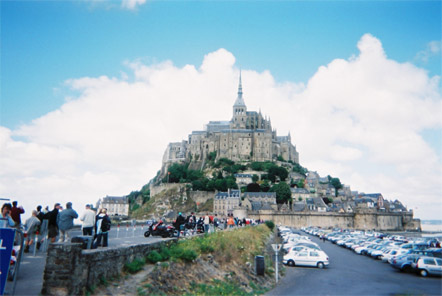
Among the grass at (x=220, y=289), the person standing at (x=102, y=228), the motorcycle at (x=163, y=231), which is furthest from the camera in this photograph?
the motorcycle at (x=163, y=231)

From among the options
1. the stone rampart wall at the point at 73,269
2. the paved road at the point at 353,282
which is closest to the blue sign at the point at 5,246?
the stone rampart wall at the point at 73,269

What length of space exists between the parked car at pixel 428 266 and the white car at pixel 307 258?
5673 millimetres

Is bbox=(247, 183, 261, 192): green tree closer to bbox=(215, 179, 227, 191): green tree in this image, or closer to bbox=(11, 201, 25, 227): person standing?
bbox=(215, 179, 227, 191): green tree

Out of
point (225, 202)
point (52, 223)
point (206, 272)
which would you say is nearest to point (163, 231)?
point (206, 272)

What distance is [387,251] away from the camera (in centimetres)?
2881

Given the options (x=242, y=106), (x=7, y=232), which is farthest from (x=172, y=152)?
(x=7, y=232)

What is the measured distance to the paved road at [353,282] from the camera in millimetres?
15789

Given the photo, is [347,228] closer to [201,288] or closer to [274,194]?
[274,194]

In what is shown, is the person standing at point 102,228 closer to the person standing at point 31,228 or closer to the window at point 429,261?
the person standing at point 31,228

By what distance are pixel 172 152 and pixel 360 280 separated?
12874cm

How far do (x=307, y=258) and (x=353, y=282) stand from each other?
19.3 feet

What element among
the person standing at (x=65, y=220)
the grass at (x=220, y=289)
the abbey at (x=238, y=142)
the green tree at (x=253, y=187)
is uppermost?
the abbey at (x=238, y=142)

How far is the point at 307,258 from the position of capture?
79.2 ft

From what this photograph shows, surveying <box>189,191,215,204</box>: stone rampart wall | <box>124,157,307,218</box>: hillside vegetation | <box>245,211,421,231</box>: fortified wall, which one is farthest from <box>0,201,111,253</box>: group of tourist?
<box>189,191,215,204</box>: stone rampart wall
